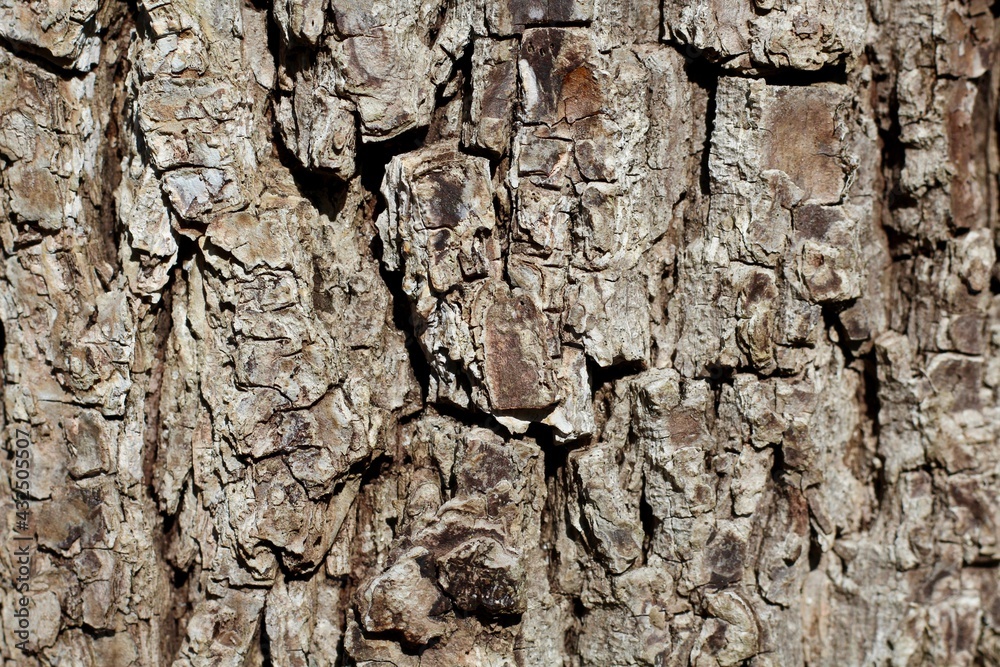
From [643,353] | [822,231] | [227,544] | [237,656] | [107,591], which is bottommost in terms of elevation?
[237,656]

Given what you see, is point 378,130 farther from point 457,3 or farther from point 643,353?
point 643,353

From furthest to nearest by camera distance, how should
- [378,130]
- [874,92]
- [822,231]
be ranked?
1. [874,92]
2. [822,231]
3. [378,130]

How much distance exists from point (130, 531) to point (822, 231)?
1.37 metres

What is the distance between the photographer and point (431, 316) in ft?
5.13

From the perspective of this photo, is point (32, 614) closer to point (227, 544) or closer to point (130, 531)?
point (130, 531)

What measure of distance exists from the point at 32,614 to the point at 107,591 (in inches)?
5.9

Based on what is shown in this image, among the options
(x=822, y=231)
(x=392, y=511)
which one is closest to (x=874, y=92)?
(x=822, y=231)

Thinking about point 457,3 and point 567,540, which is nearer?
point 457,3

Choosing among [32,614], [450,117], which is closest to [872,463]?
[450,117]

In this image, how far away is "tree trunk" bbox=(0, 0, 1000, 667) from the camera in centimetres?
154

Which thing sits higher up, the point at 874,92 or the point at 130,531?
the point at 874,92

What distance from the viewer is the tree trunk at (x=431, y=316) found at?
60.6 inches

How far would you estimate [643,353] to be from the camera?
1.61m

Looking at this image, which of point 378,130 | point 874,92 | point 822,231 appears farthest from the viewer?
point 874,92
